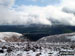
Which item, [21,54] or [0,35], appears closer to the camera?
[21,54]

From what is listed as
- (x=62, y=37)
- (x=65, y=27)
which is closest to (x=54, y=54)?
(x=62, y=37)

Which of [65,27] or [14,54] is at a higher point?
[65,27]

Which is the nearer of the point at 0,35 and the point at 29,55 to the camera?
the point at 29,55

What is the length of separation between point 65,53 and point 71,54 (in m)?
0.93

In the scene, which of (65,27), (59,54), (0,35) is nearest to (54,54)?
(59,54)

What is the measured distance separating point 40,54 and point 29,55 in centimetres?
168

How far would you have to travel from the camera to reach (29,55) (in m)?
28.7

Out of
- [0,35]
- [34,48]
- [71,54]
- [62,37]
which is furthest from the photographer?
[0,35]

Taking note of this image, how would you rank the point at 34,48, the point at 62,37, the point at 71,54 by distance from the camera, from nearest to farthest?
the point at 71,54
the point at 34,48
the point at 62,37

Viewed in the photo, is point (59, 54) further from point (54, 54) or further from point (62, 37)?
point (62, 37)

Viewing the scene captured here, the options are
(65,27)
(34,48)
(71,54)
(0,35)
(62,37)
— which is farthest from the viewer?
(65,27)

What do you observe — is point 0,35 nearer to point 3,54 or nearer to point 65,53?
point 3,54

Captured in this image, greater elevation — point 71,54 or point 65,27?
point 65,27

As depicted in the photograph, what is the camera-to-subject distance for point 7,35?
207 ft
